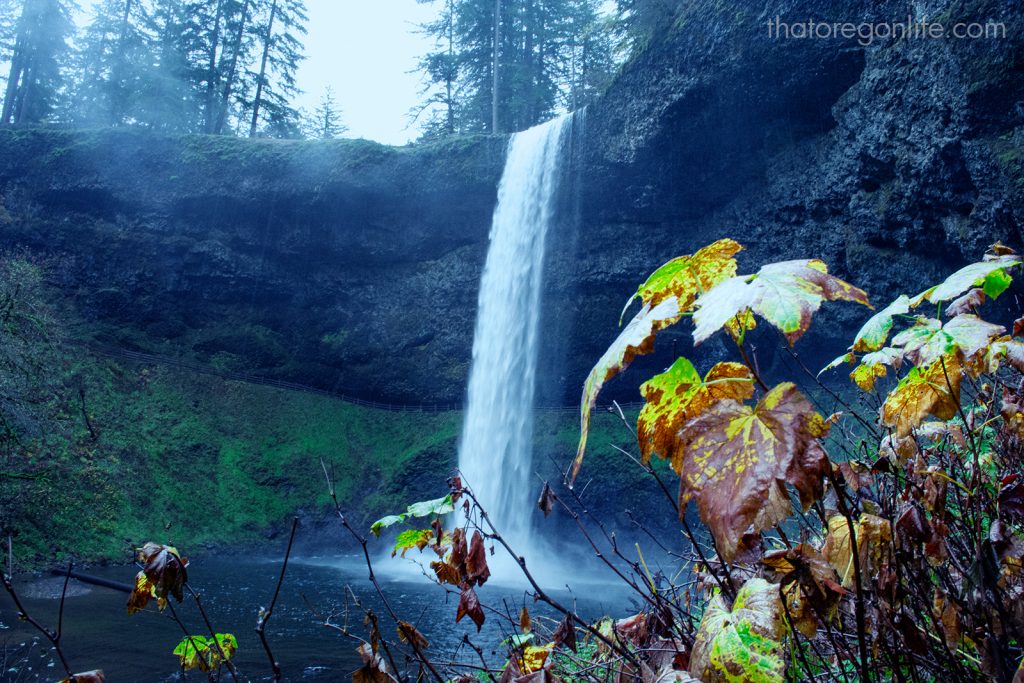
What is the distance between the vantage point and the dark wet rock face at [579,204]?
12.5 meters

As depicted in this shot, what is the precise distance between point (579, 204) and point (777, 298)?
19230mm

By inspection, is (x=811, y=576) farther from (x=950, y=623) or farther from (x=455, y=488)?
(x=455, y=488)

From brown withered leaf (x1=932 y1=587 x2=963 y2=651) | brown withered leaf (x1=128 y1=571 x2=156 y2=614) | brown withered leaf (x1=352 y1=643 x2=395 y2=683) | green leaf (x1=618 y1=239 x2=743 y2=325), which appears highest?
green leaf (x1=618 y1=239 x2=743 y2=325)

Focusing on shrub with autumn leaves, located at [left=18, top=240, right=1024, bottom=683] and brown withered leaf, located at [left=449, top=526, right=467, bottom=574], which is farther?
brown withered leaf, located at [left=449, top=526, right=467, bottom=574]

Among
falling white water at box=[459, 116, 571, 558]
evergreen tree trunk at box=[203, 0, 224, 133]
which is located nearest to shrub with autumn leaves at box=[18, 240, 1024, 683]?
falling white water at box=[459, 116, 571, 558]

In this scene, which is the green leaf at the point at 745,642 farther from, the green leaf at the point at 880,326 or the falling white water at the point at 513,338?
the falling white water at the point at 513,338

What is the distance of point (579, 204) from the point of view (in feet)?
64.1

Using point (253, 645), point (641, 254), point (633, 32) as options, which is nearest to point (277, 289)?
point (641, 254)

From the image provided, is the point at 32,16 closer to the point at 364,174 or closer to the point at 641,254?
the point at 364,174

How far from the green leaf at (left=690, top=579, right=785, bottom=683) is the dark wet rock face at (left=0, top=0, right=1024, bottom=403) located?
1319 centimetres

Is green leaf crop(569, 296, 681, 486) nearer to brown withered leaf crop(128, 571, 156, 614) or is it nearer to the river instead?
brown withered leaf crop(128, 571, 156, 614)

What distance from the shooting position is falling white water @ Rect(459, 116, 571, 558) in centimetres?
1877

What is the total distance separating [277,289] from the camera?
23781 mm

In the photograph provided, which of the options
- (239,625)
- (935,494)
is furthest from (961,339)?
(239,625)
